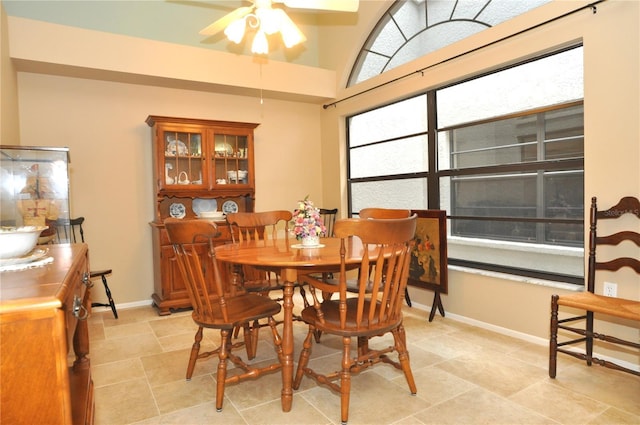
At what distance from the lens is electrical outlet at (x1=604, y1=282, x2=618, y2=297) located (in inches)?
101

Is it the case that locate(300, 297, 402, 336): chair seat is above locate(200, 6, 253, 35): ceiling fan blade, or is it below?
below

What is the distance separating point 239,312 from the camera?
7.54 ft

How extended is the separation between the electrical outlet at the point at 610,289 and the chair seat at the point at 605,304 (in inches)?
6.6

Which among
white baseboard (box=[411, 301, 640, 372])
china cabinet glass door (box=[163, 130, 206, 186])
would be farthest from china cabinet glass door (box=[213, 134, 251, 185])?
white baseboard (box=[411, 301, 640, 372])

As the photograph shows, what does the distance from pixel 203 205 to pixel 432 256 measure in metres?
2.61

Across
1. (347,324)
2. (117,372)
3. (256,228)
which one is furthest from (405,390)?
(117,372)

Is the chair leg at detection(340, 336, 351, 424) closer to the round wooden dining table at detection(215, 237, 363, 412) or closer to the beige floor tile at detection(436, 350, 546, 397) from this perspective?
the round wooden dining table at detection(215, 237, 363, 412)

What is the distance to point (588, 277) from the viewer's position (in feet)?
8.56

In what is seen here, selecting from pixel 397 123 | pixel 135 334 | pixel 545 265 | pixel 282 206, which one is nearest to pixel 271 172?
pixel 282 206

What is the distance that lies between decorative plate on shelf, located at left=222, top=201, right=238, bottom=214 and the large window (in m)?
1.83

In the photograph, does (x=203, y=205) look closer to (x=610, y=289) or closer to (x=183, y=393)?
(x=183, y=393)

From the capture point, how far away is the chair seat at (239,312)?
7.16 feet

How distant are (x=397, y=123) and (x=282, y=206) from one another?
1.82 metres

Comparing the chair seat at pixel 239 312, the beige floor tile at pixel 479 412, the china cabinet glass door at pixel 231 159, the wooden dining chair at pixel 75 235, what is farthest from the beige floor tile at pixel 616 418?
the china cabinet glass door at pixel 231 159
